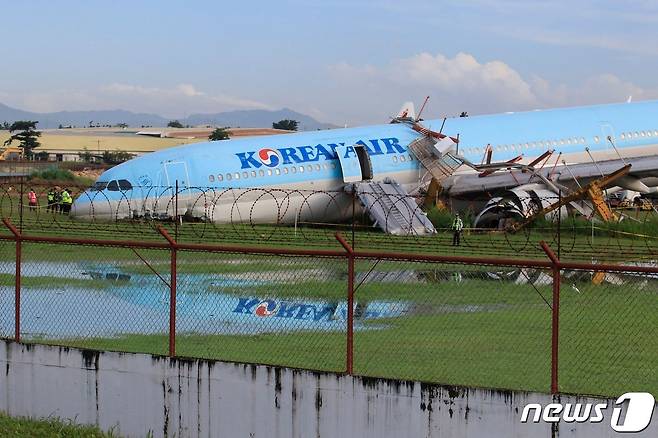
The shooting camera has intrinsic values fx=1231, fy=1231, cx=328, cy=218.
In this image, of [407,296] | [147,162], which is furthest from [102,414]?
[147,162]

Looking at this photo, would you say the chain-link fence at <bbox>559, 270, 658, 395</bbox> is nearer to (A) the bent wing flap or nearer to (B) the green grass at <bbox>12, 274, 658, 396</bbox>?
(B) the green grass at <bbox>12, 274, 658, 396</bbox>

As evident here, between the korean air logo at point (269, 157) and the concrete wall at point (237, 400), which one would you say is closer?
the concrete wall at point (237, 400)

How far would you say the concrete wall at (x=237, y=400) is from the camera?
12422 millimetres

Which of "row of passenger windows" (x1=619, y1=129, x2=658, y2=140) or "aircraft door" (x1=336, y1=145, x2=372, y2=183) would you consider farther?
"row of passenger windows" (x1=619, y1=129, x2=658, y2=140)

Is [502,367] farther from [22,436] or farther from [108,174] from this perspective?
[108,174]

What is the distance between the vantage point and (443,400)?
12586 mm

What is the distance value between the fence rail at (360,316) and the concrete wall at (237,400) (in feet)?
1.41

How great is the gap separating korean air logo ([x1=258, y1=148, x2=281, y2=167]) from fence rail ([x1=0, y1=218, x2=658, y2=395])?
53.5 feet

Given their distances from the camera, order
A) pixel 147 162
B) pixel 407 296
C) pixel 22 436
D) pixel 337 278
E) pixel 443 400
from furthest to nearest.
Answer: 1. pixel 147 162
2. pixel 337 278
3. pixel 407 296
4. pixel 22 436
5. pixel 443 400

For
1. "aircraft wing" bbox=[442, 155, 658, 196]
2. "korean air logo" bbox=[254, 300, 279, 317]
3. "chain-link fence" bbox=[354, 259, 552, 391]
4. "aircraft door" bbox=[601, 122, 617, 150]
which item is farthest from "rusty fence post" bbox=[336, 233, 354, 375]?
"aircraft door" bbox=[601, 122, 617, 150]

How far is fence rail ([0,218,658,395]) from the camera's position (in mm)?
14344

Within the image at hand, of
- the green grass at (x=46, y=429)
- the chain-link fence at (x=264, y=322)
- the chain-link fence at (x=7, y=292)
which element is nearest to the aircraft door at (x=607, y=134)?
the chain-link fence at (x=7, y=292)

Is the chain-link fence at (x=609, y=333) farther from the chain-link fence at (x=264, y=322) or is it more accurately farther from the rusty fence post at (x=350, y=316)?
the chain-link fence at (x=264, y=322)

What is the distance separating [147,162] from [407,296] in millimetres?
19049
